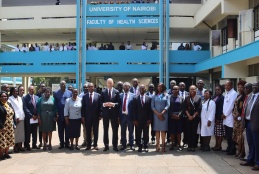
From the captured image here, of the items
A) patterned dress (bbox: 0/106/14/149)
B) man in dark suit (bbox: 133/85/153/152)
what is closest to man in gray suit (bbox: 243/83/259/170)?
man in dark suit (bbox: 133/85/153/152)

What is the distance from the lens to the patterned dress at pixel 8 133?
747 cm

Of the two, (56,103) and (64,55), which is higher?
(64,55)

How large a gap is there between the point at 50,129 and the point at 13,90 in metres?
1.40

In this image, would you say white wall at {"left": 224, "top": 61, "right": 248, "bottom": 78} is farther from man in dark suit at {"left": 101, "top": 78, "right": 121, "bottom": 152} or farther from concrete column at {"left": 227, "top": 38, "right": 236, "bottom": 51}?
man in dark suit at {"left": 101, "top": 78, "right": 121, "bottom": 152}

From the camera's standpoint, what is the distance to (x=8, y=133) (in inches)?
302

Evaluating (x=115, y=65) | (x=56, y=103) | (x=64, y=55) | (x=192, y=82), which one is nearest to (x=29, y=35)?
(x=64, y=55)

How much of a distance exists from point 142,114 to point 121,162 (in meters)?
1.59

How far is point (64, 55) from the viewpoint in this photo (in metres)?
21.7

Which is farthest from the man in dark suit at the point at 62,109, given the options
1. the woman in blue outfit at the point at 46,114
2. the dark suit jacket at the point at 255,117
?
the dark suit jacket at the point at 255,117

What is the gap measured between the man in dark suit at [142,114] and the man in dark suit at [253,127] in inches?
102

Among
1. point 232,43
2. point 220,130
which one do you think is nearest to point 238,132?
point 220,130

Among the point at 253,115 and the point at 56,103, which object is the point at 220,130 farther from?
the point at 56,103

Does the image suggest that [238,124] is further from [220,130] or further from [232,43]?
[232,43]

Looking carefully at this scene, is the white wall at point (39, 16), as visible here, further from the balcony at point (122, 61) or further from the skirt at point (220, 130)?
the skirt at point (220, 130)
